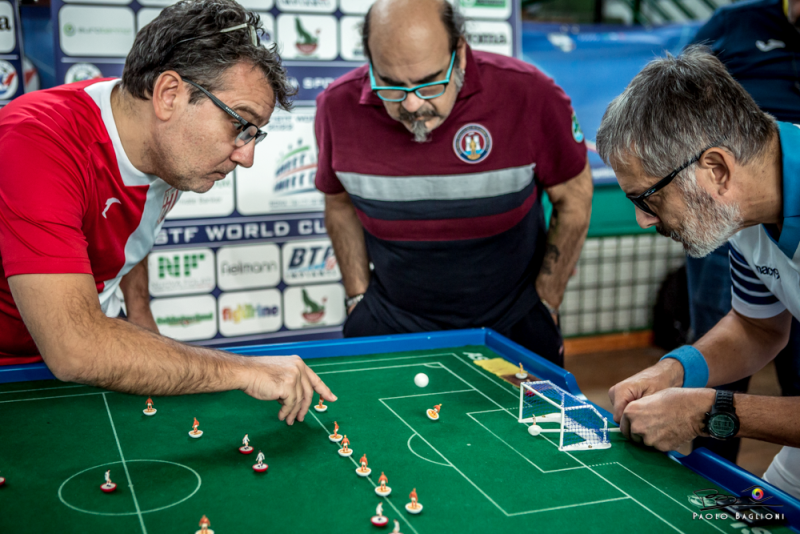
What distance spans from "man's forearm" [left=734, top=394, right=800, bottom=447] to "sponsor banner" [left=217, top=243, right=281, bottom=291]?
8.54 ft

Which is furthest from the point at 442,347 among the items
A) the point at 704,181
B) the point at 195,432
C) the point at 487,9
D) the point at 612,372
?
the point at 612,372

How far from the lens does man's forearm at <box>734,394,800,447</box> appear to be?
1418 millimetres

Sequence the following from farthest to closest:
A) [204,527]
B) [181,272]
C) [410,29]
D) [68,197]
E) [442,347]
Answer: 1. [181,272]
2. [442,347]
3. [410,29]
4. [68,197]
5. [204,527]

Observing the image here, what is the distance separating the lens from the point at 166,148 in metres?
1.74

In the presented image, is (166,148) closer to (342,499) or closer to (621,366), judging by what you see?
(342,499)

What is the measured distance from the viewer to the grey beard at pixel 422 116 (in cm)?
223

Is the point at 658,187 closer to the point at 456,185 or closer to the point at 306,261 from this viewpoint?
the point at 456,185

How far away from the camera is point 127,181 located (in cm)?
178

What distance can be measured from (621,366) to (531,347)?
236cm

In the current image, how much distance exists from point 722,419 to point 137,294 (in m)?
1.76

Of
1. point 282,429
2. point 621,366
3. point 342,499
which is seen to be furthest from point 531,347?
point 621,366

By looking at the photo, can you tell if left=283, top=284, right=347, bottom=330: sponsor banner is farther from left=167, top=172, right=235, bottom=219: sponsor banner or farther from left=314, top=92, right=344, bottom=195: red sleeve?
left=314, top=92, right=344, bottom=195: red sleeve

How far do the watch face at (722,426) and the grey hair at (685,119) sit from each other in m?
0.51

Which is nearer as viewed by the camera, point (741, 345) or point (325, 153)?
point (741, 345)
